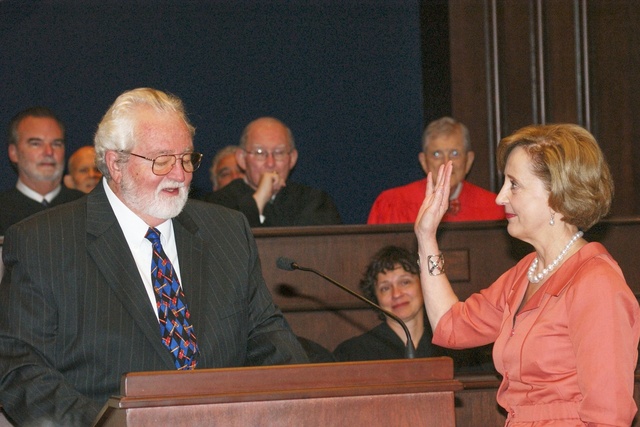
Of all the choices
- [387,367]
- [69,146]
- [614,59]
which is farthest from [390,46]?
[387,367]

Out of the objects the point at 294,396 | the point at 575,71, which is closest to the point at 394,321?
the point at 294,396

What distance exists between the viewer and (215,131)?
7168 millimetres

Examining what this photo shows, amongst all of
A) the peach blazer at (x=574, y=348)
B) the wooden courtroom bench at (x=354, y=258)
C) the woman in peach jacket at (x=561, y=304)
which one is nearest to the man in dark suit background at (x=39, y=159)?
the wooden courtroom bench at (x=354, y=258)

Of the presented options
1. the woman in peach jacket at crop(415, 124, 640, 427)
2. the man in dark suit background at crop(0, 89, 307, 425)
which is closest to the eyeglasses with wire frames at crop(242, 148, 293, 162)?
the man in dark suit background at crop(0, 89, 307, 425)

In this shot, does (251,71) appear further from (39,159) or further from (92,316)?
(92,316)

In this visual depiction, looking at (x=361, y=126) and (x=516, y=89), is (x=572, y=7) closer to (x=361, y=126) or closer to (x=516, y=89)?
(x=516, y=89)

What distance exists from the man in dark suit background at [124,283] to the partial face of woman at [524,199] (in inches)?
28.9

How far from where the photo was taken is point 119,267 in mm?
2715

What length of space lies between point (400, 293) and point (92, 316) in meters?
1.81

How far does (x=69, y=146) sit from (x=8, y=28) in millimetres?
907

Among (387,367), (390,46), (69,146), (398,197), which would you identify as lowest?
(387,367)

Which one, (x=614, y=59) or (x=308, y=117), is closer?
(x=614, y=59)

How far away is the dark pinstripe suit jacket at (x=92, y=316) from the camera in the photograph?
253cm

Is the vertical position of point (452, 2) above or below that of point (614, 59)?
above
